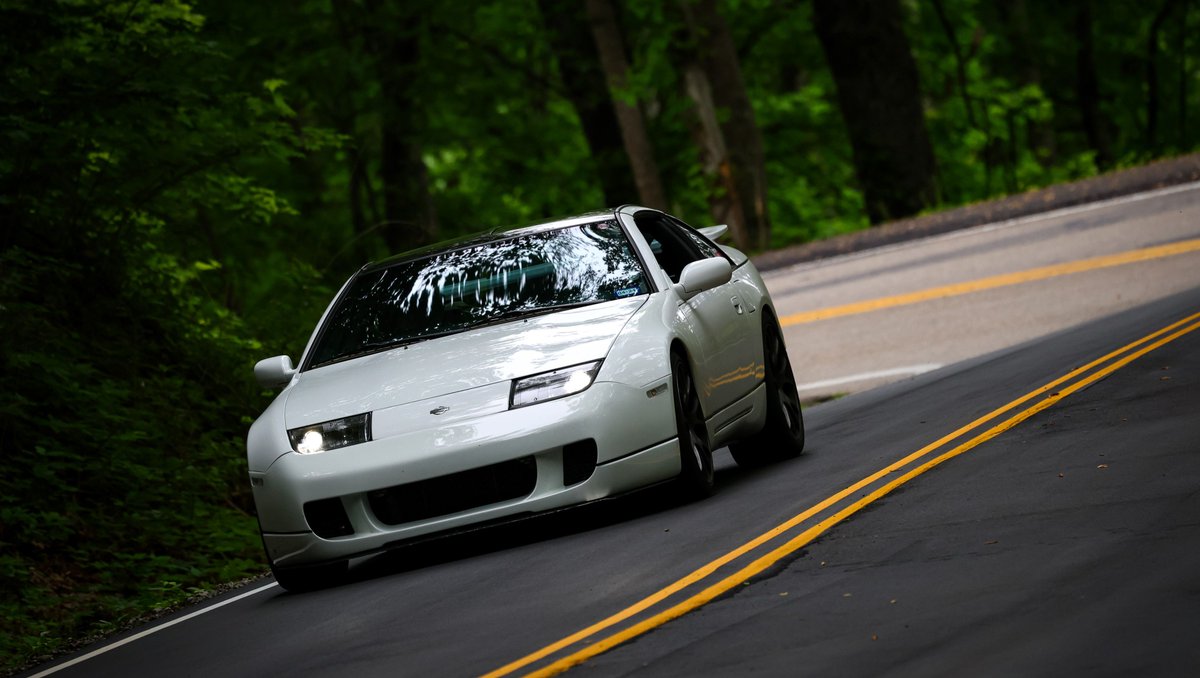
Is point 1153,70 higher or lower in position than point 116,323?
lower

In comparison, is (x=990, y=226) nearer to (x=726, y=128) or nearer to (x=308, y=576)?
(x=726, y=128)

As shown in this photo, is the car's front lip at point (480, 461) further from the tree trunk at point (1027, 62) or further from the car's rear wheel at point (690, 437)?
the tree trunk at point (1027, 62)

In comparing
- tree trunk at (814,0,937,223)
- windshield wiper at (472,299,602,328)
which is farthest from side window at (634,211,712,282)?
tree trunk at (814,0,937,223)

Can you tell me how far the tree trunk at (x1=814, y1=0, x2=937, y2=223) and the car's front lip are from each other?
20981mm

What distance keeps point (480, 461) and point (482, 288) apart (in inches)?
64.3

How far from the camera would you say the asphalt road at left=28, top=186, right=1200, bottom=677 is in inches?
217

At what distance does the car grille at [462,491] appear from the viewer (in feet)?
27.6

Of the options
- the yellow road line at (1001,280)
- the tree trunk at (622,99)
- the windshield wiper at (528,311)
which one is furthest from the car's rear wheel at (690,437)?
the tree trunk at (622,99)

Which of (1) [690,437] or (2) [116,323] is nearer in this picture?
(1) [690,437]

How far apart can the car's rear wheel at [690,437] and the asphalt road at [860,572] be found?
15 cm

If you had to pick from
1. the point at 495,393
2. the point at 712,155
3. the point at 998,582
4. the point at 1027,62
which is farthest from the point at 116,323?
the point at 1027,62

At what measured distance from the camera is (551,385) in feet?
28.0

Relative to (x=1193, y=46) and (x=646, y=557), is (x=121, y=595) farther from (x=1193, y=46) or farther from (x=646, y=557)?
(x=1193, y=46)

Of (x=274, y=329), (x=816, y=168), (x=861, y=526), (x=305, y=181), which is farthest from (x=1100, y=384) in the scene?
(x=816, y=168)
